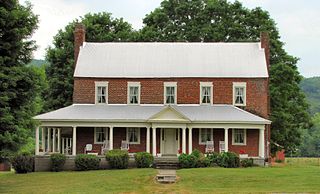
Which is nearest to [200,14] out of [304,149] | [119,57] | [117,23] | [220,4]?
[220,4]

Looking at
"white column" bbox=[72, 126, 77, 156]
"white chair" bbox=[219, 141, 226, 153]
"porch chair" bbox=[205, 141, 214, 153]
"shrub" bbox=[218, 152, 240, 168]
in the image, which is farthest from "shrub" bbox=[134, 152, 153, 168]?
"white chair" bbox=[219, 141, 226, 153]

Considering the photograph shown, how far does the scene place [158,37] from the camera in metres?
60.8

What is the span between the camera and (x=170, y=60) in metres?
49.6

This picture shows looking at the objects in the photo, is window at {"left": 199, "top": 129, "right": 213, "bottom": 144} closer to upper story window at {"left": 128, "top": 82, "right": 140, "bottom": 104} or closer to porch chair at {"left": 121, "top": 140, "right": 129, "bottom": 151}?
porch chair at {"left": 121, "top": 140, "right": 129, "bottom": 151}

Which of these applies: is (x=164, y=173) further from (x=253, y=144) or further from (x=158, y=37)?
(x=158, y=37)

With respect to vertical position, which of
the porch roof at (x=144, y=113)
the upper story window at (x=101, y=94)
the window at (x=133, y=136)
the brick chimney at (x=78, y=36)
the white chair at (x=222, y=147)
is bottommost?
the white chair at (x=222, y=147)

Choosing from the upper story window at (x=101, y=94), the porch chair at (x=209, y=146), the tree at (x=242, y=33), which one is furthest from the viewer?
the tree at (x=242, y=33)

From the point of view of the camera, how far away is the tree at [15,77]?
29.9m

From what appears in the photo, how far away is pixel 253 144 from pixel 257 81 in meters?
4.85

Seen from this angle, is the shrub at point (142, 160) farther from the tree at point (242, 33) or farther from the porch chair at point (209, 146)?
the tree at point (242, 33)

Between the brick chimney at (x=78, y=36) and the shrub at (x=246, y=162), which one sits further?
the brick chimney at (x=78, y=36)

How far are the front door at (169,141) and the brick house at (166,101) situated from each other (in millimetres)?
74

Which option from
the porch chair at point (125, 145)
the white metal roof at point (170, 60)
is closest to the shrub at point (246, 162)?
the white metal roof at point (170, 60)

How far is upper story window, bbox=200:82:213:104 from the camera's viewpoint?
Result: 47.8 metres
